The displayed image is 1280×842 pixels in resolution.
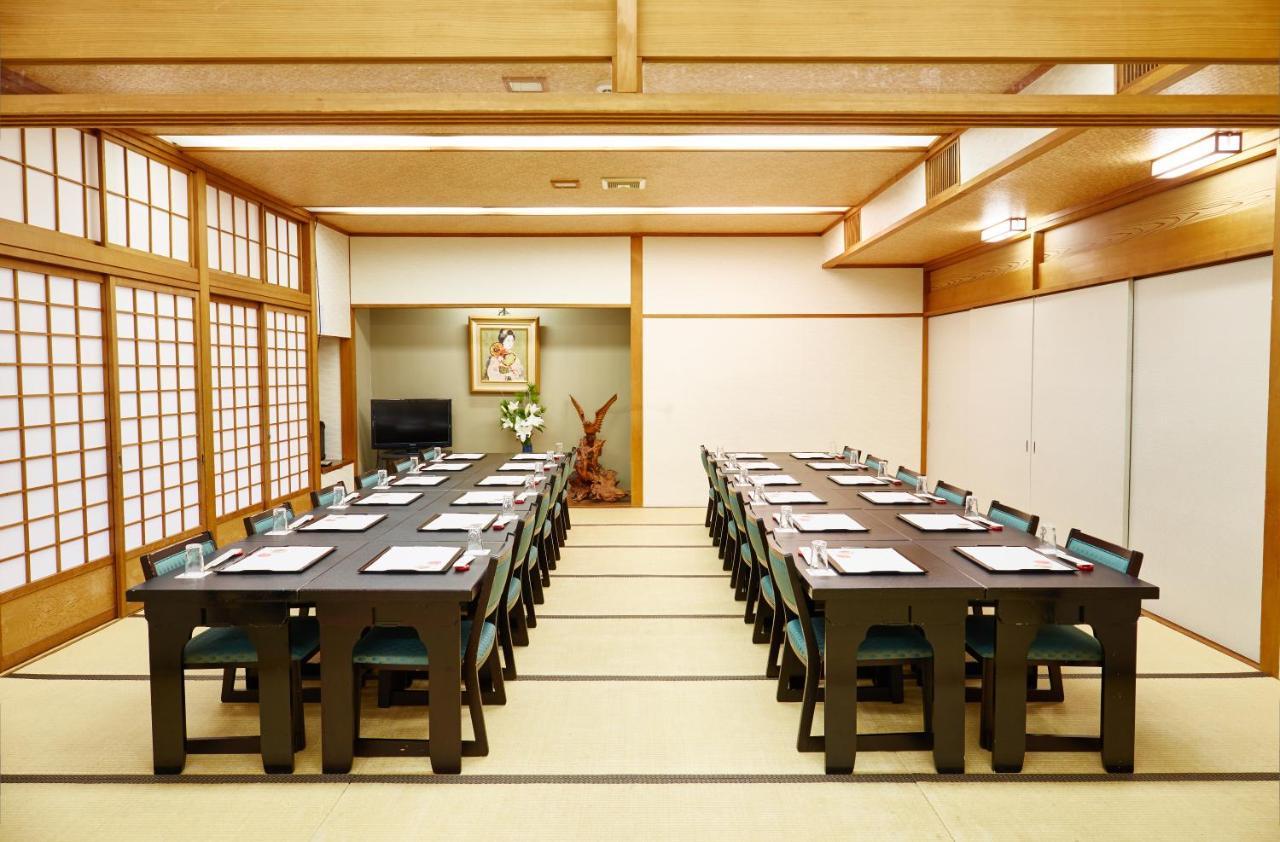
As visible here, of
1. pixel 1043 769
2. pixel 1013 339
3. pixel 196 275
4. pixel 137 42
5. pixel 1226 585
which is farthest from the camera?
pixel 1013 339

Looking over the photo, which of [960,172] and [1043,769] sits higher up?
[960,172]

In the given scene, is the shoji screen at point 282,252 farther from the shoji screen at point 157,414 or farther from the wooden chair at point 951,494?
the wooden chair at point 951,494

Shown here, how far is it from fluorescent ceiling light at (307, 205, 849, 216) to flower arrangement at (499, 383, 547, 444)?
7.71ft

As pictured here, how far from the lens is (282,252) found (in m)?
6.57

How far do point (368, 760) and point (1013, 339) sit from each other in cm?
522

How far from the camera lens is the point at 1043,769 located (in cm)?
259

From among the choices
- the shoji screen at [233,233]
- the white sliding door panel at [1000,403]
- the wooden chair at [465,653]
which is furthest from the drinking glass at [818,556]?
the shoji screen at [233,233]

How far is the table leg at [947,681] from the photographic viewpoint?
8.21 feet

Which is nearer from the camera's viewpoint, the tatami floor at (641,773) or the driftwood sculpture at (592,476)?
the tatami floor at (641,773)

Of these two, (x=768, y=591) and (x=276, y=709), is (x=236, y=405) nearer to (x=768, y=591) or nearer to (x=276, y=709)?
(x=276, y=709)

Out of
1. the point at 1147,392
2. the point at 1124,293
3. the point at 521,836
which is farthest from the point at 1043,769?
the point at 1124,293

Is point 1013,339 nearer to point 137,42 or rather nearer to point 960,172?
point 960,172

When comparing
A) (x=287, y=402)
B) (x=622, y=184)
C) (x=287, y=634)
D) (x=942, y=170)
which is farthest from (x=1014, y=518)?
(x=287, y=402)

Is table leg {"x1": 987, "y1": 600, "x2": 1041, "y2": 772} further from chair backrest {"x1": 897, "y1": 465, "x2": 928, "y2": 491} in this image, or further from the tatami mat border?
chair backrest {"x1": 897, "y1": 465, "x2": 928, "y2": 491}
